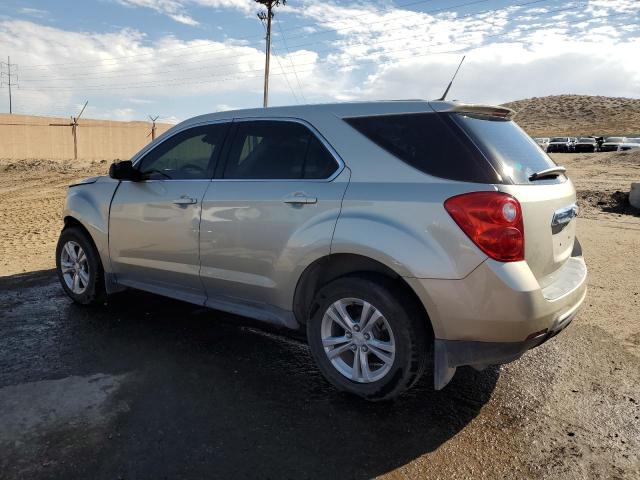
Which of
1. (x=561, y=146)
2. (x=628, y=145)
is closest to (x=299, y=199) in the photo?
(x=628, y=145)

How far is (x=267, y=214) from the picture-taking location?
3.65m

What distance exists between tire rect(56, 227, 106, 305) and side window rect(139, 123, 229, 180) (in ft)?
3.32

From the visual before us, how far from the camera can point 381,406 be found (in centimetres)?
334

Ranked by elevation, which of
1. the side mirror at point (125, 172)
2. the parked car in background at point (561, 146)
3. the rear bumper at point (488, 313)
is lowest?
the rear bumper at point (488, 313)

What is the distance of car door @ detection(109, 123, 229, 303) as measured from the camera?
165 inches

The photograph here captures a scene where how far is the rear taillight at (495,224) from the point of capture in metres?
2.84

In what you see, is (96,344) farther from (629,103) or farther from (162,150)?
(629,103)

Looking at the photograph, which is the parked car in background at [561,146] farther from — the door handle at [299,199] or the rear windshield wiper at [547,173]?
the door handle at [299,199]

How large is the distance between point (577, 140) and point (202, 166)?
156ft

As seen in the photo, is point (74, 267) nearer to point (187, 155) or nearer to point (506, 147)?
point (187, 155)

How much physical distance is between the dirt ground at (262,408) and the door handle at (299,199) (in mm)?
1207

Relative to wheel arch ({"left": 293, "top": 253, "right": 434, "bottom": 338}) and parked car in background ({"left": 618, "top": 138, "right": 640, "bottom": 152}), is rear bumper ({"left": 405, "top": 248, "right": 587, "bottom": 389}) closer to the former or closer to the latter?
wheel arch ({"left": 293, "top": 253, "right": 434, "bottom": 338})

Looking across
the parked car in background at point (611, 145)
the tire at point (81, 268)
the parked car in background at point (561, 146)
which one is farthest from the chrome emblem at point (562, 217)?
the parked car in background at point (611, 145)

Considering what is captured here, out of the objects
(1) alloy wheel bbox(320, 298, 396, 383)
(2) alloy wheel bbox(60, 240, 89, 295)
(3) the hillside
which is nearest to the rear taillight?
(1) alloy wheel bbox(320, 298, 396, 383)
